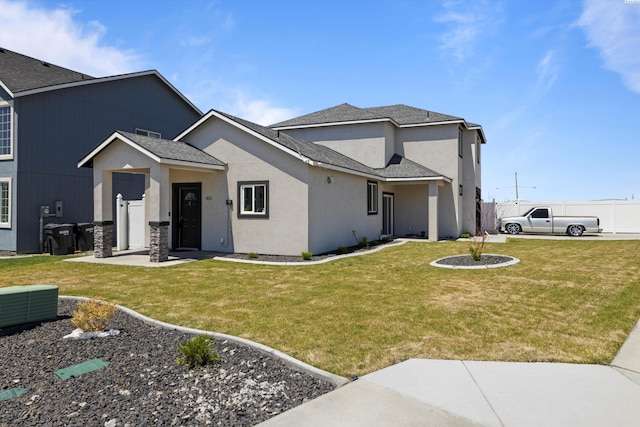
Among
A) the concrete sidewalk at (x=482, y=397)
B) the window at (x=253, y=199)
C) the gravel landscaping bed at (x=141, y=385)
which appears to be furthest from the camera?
the window at (x=253, y=199)

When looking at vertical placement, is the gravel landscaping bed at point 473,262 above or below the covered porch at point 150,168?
below

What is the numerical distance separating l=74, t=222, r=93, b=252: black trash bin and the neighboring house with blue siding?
0.96m

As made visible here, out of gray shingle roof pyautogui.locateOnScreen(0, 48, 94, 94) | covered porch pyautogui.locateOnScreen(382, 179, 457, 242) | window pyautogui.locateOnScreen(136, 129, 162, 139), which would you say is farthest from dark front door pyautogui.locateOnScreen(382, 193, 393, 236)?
gray shingle roof pyautogui.locateOnScreen(0, 48, 94, 94)

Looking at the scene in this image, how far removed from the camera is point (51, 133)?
55.8 ft

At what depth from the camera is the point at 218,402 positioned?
387 cm

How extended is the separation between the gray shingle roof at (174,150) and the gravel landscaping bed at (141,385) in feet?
27.7

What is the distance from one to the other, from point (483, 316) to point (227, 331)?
4.13 meters

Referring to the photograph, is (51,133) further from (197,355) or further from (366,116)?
(197,355)

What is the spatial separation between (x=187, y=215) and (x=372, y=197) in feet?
28.5

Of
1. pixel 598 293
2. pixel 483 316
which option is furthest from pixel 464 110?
pixel 483 316

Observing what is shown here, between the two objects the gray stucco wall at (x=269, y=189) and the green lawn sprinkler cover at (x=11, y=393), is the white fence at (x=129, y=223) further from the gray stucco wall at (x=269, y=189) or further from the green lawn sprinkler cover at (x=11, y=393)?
the green lawn sprinkler cover at (x=11, y=393)

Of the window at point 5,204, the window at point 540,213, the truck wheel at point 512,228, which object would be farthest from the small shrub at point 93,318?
the window at point 540,213

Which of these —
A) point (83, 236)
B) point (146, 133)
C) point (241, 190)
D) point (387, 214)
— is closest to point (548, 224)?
point (387, 214)

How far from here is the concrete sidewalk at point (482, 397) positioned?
3.46 metres
